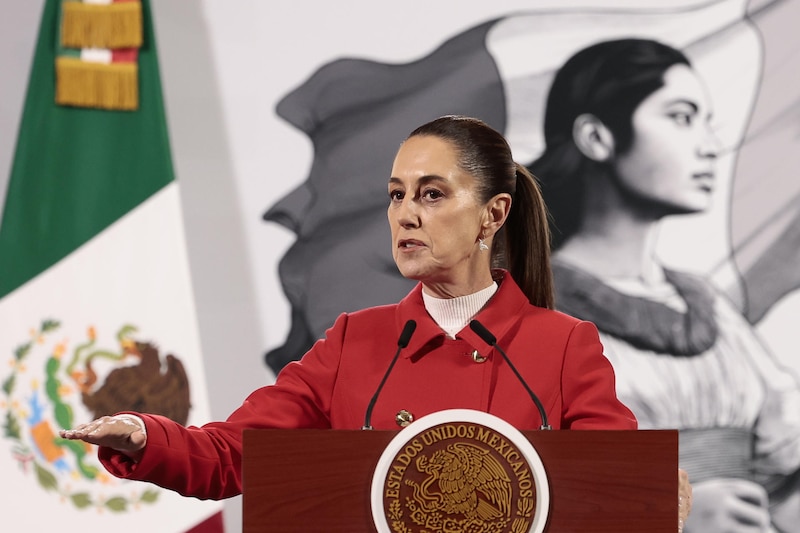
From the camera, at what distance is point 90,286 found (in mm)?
3168

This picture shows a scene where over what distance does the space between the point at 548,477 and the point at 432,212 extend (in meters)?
0.64

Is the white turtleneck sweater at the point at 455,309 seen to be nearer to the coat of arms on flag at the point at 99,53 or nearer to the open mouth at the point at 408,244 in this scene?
the open mouth at the point at 408,244

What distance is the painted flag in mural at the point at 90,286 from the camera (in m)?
3.09

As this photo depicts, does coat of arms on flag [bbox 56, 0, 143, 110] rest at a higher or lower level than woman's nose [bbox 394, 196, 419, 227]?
higher

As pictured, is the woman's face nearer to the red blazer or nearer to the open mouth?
the open mouth

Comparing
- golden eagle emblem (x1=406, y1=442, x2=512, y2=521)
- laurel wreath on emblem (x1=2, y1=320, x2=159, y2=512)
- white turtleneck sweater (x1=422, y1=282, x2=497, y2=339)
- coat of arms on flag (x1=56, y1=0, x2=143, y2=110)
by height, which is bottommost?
laurel wreath on emblem (x1=2, y1=320, x2=159, y2=512)

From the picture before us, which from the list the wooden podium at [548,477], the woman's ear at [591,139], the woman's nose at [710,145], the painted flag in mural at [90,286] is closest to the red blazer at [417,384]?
the wooden podium at [548,477]

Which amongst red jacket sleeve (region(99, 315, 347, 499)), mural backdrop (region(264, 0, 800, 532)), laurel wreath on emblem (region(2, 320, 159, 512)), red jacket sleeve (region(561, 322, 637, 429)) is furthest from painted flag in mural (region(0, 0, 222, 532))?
red jacket sleeve (region(561, 322, 637, 429))

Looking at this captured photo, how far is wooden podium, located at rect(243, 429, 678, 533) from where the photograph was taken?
1307 millimetres

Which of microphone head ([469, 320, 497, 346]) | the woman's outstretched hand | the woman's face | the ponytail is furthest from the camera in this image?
the ponytail

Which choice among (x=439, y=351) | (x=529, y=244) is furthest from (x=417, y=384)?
(x=529, y=244)

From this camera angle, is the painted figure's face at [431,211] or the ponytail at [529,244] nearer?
the painted figure's face at [431,211]

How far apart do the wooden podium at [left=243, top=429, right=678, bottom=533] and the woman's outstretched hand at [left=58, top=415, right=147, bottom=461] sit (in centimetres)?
26

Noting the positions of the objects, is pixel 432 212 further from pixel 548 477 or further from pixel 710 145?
pixel 710 145
